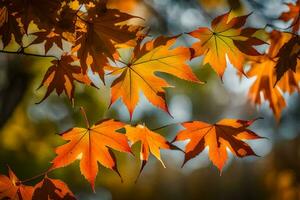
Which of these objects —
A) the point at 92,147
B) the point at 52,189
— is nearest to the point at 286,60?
the point at 92,147

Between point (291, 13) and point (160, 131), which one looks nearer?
point (291, 13)

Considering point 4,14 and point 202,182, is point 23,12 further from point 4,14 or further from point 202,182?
point 202,182

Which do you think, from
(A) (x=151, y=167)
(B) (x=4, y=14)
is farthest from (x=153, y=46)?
(A) (x=151, y=167)

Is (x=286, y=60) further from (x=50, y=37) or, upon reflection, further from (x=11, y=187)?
(x=11, y=187)

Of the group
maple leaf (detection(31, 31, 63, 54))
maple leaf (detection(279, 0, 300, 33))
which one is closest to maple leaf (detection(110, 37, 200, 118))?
maple leaf (detection(31, 31, 63, 54))

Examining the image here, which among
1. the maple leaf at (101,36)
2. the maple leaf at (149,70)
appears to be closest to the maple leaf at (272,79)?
the maple leaf at (149,70)

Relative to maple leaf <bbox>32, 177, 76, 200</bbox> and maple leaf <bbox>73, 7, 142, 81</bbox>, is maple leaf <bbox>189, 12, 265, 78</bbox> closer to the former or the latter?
maple leaf <bbox>73, 7, 142, 81</bbox>
